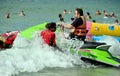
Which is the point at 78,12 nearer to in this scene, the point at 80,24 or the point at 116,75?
the point at 80,24

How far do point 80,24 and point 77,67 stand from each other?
1.27 m

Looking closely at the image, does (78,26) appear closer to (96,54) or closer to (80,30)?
(80,30)

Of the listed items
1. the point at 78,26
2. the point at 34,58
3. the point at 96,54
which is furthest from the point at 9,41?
the point at 96,54

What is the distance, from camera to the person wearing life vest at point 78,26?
902 centimetres

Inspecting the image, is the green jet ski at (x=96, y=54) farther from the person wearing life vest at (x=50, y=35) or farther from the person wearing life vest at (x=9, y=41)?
the person wearing life vest at (x=9, y=41)

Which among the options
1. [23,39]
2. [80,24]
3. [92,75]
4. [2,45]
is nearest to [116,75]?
[92,75]

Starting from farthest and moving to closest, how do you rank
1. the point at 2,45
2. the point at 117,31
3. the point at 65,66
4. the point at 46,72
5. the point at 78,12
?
the point at 117,31
the point at 2,45
the point at 78,12
the point at 65,66
the point at 46,72

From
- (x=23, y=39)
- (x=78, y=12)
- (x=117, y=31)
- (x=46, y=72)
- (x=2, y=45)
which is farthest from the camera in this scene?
(x=117, y=31)

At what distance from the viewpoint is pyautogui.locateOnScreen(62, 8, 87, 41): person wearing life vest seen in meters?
9.02

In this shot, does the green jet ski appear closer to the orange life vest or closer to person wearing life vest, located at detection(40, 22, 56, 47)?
Result: the orange life vest

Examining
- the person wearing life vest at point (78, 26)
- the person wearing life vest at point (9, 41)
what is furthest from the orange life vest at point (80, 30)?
the person wearing life vest at point (9, 41)

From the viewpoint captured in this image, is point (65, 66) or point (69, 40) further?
point (69, 40)

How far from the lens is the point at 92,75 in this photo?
7816 mm

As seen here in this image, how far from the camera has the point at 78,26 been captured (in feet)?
30.0
